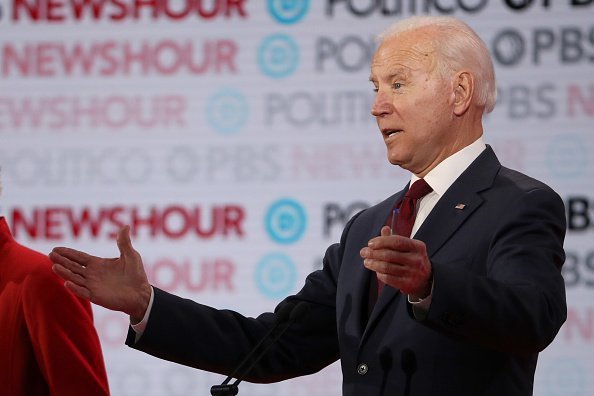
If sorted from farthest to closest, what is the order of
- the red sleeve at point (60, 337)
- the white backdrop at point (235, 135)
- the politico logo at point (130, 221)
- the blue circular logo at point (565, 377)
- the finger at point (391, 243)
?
the politico logo at point (130, 221)
the white backdrop at point (235, 135)
the blue circular logo at point (565, 377)
the red sleeve at point (60, 337)
the finger at point (391, 243)

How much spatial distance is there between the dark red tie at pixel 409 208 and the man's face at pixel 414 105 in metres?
0.06

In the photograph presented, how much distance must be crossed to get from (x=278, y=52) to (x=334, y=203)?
587 mm

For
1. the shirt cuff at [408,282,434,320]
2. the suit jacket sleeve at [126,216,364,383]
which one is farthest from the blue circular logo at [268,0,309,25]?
the shirt cuff at [408,282,434,320]

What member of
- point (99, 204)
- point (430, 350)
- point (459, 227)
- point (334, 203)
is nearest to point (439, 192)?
point (459, 227)

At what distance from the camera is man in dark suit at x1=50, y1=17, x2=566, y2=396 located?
2074 millimetres

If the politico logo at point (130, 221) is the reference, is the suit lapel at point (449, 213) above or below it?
above

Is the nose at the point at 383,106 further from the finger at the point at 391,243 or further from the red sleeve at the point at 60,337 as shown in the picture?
the red sleeve at the point at 60,337

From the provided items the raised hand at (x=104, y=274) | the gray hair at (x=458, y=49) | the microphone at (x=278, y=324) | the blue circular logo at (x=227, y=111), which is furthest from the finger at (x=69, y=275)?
the blue circular logo at (x=227, y=111)

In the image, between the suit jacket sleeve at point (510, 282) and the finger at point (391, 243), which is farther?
the suit jacket sleeve at point (510, 282)

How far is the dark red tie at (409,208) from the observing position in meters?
2.51

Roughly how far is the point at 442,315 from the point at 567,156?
1.97 m

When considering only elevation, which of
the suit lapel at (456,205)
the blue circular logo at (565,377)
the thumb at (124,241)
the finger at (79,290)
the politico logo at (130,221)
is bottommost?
the blue circular logo at (565,377)

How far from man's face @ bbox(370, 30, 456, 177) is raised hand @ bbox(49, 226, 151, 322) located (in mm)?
631

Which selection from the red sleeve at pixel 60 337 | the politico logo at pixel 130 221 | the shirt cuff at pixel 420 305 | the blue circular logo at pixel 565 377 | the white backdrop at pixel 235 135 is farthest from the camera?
the politico logo at pixel 130 221
